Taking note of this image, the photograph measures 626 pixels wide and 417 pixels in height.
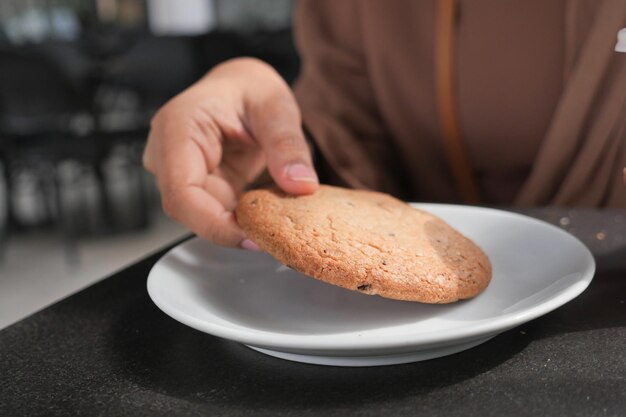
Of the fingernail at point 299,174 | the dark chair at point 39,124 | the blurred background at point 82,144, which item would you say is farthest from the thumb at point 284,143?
the dark chair at point 39,124

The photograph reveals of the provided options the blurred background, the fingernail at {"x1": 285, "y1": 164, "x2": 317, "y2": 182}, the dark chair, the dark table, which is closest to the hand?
the fingernail at {"x1": 285, "y1": 164, "x2": 317, "y2": 182}

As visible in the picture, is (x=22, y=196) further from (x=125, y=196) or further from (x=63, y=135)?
(x=63, y=135)

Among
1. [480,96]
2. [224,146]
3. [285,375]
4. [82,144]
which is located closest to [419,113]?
[480,96]

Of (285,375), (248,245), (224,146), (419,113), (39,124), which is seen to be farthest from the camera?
(39,124)

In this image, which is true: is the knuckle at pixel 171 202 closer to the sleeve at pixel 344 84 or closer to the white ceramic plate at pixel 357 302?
the white ceramic plate at pixel 357 302

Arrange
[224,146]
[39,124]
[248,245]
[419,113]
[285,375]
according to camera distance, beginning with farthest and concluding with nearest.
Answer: [39,124] → [419,113] → [224,146] → [248,245] → [285,375]

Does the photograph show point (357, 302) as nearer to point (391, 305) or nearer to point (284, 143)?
point (391, 305)

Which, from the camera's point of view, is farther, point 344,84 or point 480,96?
point 344,84
